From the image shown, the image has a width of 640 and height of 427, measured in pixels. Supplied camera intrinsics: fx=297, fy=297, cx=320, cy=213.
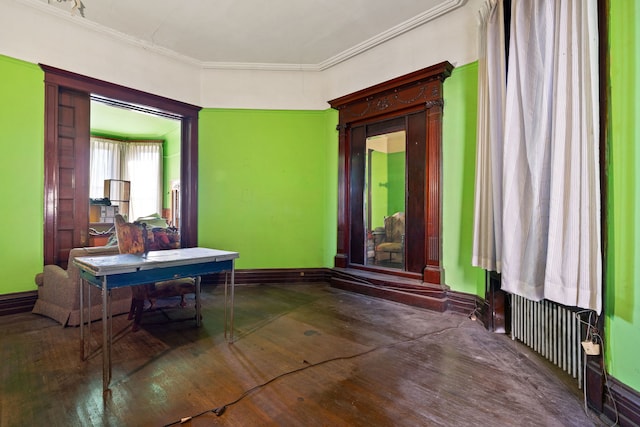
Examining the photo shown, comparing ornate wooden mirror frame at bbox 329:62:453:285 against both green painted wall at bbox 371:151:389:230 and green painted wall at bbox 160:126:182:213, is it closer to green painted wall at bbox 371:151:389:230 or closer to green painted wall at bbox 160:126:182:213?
green painted wall at bbox 371:151:389:230

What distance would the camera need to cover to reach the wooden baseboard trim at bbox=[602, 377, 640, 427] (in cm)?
Answer: 146

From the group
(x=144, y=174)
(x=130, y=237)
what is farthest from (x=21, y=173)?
(x=144, y=174)

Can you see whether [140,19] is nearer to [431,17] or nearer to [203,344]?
[431,17]

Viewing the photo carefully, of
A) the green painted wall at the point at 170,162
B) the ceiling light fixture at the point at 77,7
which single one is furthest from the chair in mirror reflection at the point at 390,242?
the green painted wall at the point at 170,162

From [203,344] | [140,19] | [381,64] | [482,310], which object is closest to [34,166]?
[140,19]

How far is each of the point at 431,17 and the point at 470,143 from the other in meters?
1.58

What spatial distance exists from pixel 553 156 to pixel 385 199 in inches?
94.4

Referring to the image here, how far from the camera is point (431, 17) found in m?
3.47

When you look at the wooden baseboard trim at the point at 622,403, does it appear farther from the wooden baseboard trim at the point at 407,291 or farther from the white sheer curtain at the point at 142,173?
the white sheer curtain at the point at 142,173

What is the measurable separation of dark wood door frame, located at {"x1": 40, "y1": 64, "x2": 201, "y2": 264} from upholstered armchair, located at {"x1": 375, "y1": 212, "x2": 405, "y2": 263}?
2.77 m

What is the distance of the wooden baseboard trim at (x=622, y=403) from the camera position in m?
1.46

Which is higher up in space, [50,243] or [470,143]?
[470,143]

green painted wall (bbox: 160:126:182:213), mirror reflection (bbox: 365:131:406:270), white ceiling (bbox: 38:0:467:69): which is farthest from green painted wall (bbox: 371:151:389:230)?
green painted wall (bbox: 160:126:182:213)

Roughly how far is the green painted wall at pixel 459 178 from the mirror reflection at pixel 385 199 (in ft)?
1.91
